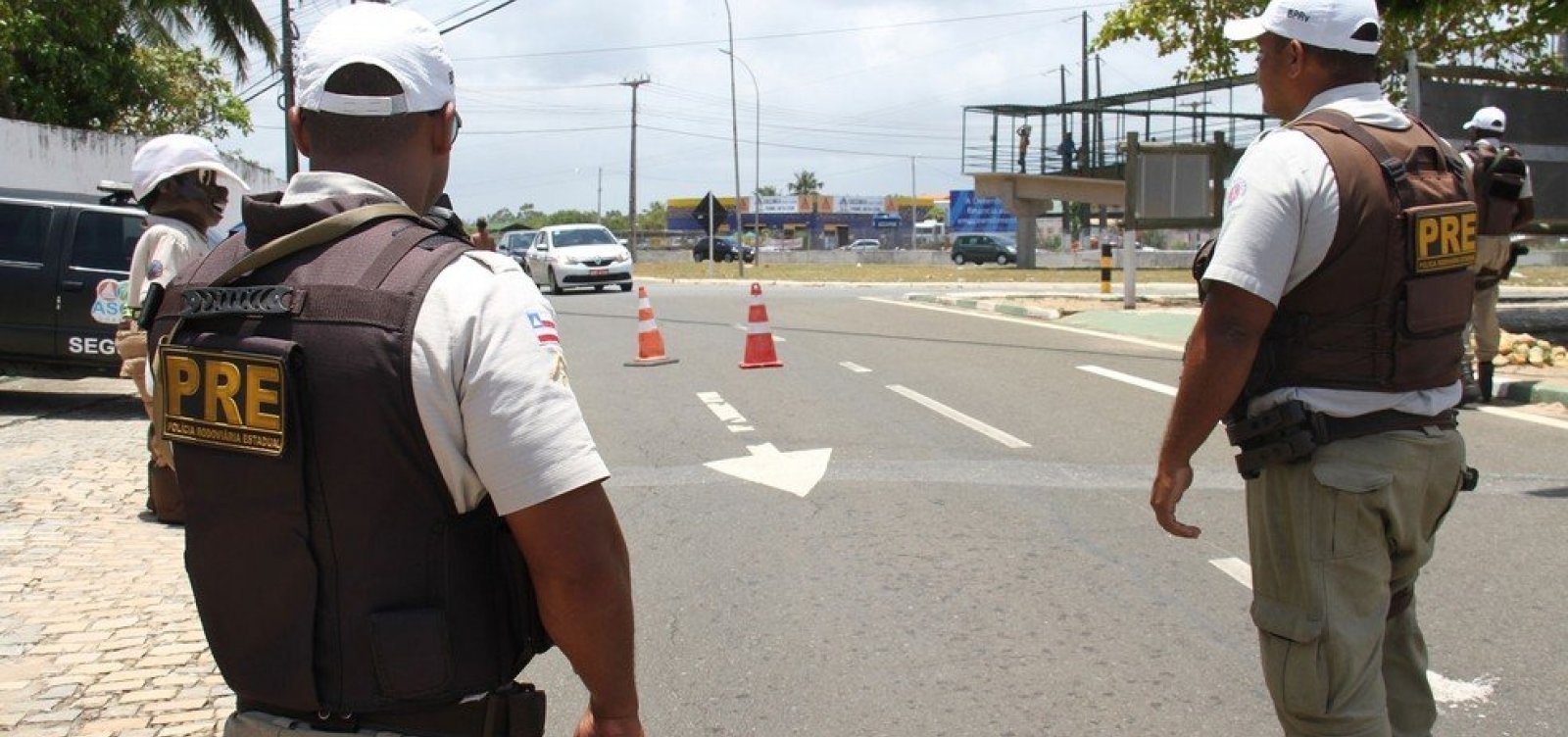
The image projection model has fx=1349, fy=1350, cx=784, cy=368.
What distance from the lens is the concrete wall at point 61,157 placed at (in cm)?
1684

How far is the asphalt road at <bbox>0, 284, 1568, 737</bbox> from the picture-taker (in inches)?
170

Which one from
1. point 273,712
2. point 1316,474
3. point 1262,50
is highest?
point 1262,50

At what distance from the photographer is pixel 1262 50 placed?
10.1 ft

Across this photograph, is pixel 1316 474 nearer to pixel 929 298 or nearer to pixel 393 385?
pixel 393 385

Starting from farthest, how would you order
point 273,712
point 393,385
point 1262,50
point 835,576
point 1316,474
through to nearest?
point 835,576
point 1262,50
point 1316,474
point 273,712
point 393,385

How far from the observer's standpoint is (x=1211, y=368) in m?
2.90

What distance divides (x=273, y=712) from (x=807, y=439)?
283 inches

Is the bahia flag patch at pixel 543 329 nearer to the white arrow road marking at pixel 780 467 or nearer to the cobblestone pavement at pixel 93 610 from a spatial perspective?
the cobblestone pavement at pixel 93 610

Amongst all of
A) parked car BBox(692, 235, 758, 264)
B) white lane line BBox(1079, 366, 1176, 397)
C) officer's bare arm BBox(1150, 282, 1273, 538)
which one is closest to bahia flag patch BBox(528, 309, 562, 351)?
officer's bare arm BBox(1150, 282, 1273, 538)

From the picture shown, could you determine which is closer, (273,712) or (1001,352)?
(273,712)

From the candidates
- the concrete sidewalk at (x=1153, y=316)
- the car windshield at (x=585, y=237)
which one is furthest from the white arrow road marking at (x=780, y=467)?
the car windshield at (x=585, y=237)

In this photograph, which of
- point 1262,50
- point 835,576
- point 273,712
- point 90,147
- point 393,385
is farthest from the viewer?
point 90,147

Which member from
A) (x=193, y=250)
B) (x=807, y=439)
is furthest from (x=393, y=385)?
(x=807, y=439)

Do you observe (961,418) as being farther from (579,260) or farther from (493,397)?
(579,260)
